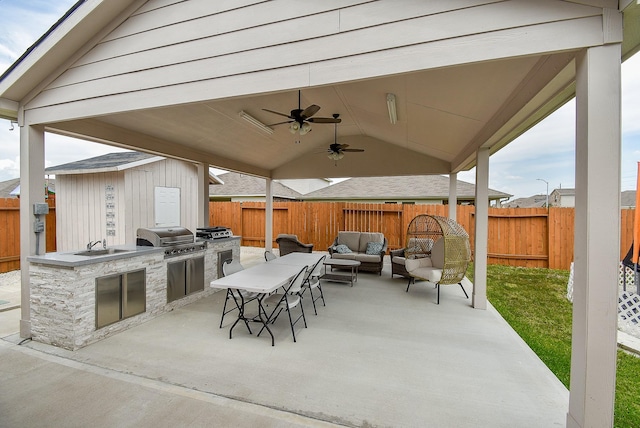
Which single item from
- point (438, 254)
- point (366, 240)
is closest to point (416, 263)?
point (438, 254)

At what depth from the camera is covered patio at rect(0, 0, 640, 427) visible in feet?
5.51

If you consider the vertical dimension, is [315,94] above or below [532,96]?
above

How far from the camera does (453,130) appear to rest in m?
4.56

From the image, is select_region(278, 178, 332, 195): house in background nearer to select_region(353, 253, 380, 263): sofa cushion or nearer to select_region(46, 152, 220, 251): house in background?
select_region(46, 152, 220, 251): house in background

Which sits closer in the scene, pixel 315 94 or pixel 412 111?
pixel 412 111

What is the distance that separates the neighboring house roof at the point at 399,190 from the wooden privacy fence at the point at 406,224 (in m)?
2.51

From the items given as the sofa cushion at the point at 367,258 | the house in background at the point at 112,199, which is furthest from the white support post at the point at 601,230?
the house in background at the point at 112,199

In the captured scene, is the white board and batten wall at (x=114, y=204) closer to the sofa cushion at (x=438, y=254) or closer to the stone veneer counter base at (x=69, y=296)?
the stone veneer counter base at (x=69, y=296)

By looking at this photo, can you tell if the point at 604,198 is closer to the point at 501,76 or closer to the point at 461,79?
the point at 501,76

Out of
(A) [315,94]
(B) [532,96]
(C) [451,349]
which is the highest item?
(A) [315,94]

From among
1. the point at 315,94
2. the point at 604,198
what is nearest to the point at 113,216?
the point at 315,94

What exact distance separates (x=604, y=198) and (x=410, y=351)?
232cm

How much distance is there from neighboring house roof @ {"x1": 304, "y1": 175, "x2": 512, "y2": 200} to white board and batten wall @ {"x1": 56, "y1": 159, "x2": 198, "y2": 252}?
7.62 metres

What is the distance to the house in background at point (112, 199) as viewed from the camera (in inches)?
254
